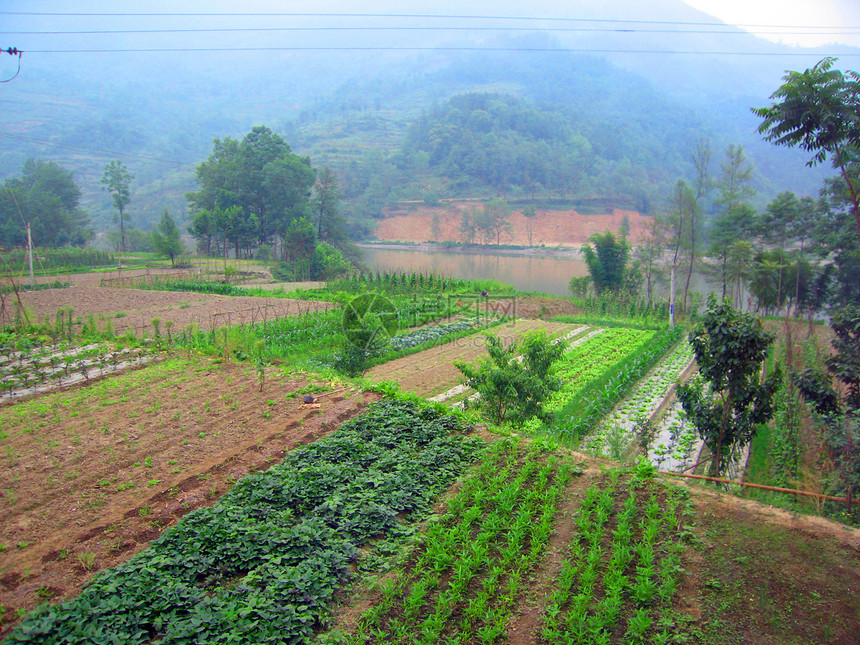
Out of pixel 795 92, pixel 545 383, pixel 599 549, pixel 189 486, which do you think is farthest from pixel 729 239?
pixel 189 486

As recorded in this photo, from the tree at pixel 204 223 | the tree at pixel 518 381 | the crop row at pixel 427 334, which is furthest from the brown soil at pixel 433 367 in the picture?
the tree at pixel 204 223

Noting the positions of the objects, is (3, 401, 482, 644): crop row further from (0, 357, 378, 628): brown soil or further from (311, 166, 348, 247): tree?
(311, 166, 348, 247): tree

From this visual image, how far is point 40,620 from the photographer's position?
3.59 meters

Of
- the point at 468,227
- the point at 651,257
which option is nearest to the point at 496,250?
the point at 468,227

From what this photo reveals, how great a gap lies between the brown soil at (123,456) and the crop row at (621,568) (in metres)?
3.74

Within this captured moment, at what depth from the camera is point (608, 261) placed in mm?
27266

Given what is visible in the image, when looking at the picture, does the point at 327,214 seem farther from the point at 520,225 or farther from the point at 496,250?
the point at 520,225

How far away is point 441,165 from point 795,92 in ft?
233

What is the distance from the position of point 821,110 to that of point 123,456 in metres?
12.4

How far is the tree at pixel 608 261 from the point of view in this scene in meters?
27.0

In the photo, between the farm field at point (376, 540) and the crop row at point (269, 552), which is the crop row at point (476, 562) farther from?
the crop row at point (269, 552)

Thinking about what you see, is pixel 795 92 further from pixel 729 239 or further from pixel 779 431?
pixel 729 239

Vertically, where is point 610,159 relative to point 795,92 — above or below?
above

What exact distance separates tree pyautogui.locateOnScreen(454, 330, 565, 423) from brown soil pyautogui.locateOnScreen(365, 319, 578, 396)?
157cm
